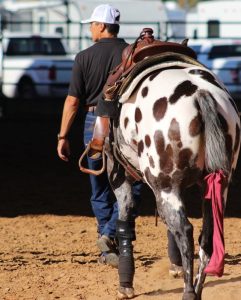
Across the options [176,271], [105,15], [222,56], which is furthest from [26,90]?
[176,271]

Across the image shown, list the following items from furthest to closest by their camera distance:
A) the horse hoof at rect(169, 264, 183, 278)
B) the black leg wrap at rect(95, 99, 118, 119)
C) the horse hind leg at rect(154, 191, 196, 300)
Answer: the horse hoof at rect(169, 264, 183, 278)
the black leg wrap at rect(95, 99, 118, 119)
the horse hind leg at rect(154, 191, 196, 300)

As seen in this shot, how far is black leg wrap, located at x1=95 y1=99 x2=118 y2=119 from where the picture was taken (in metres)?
6.03

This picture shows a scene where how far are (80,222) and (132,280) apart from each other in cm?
285

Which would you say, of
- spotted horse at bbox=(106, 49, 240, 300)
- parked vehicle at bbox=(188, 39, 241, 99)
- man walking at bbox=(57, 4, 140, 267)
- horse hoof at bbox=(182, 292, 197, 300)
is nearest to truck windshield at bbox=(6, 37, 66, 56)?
parked vehicle at bbox=(188, 39, 241, 99)

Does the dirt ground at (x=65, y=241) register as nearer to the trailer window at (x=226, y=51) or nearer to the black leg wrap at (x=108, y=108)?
the black leg wrap at (x=108, y=108)

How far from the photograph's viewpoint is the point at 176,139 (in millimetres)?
5383

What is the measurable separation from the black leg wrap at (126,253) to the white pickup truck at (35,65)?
15994 millimetres

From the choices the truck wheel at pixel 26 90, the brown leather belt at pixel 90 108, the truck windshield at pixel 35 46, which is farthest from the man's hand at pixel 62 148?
the truck windshield at pixel 35 46

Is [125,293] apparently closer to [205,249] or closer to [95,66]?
[205,249]

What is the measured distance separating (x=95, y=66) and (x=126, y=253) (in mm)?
1588

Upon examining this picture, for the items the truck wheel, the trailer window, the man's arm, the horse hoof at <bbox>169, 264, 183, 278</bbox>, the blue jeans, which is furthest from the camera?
the trailer window

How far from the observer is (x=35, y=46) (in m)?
24.8

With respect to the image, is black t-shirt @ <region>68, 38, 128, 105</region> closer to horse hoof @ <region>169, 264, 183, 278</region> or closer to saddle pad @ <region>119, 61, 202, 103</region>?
saddle pad @ <region>119, 61, 202, 103</region>

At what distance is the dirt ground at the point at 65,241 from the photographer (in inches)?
254
